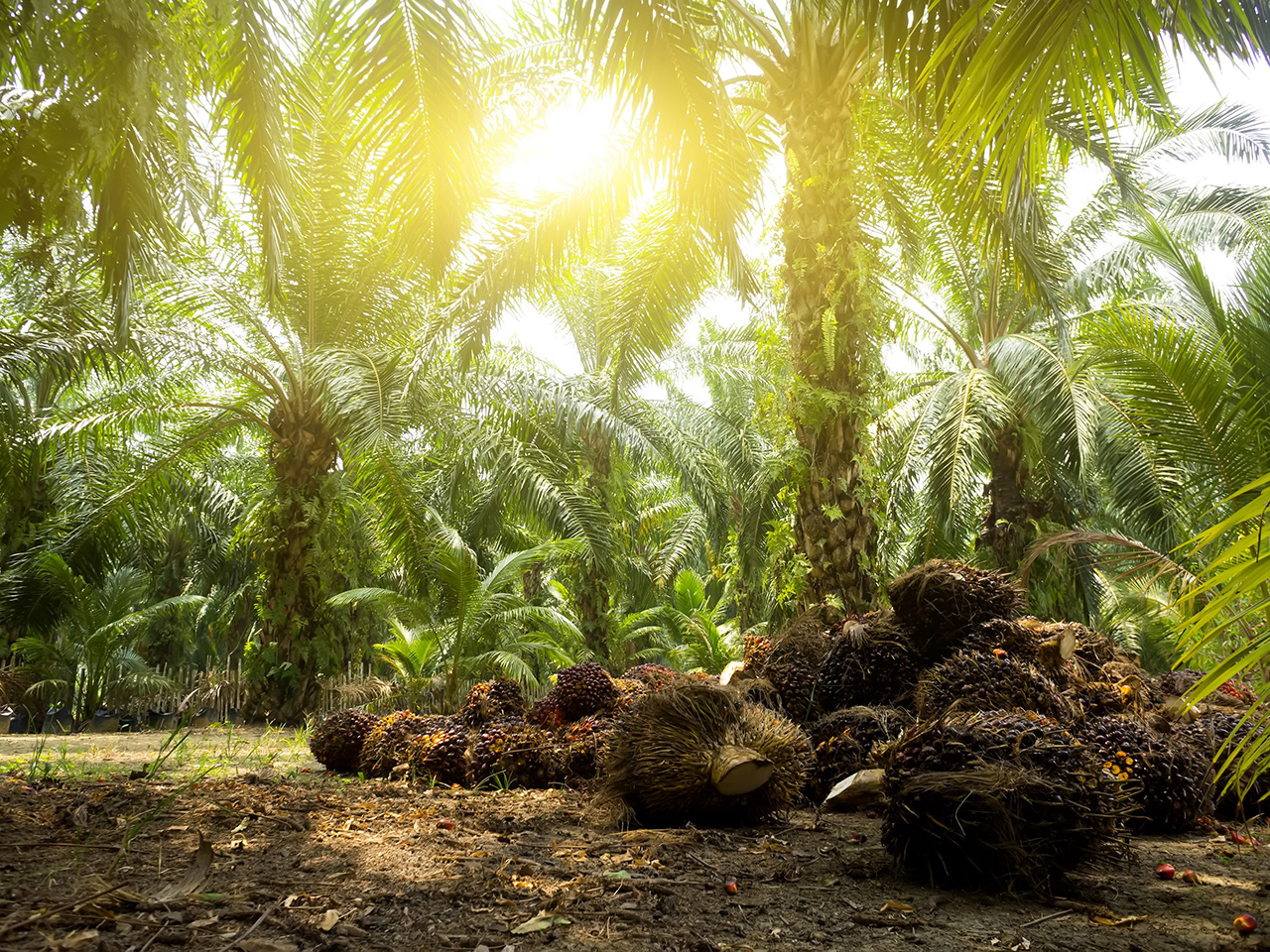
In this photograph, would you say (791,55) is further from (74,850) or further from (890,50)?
(74,850)

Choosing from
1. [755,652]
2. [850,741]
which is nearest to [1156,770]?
[850,741]

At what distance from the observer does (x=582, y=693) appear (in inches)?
187

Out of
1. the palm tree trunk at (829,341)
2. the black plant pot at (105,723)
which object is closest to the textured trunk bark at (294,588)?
the black plant pot at (105,723)

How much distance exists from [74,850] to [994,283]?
990cm

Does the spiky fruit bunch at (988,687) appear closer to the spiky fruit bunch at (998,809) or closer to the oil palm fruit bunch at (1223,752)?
the oil palm fruit bunch at (1223,752)

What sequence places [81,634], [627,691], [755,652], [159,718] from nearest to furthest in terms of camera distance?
[755,652]
[627,691]
[81,634]
[159,718]

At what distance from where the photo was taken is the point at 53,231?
14.0 ft

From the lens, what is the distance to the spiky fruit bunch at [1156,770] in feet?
10.3

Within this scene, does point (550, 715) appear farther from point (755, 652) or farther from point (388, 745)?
point (755, 652)

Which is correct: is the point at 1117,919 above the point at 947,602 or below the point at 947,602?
below

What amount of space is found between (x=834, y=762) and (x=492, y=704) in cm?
231

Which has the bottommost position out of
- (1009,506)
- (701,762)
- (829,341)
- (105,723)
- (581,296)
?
(105,723)

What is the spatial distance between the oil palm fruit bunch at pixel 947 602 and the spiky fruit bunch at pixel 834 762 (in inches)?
27.9

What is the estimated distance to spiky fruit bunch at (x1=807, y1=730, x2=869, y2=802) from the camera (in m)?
3.60
